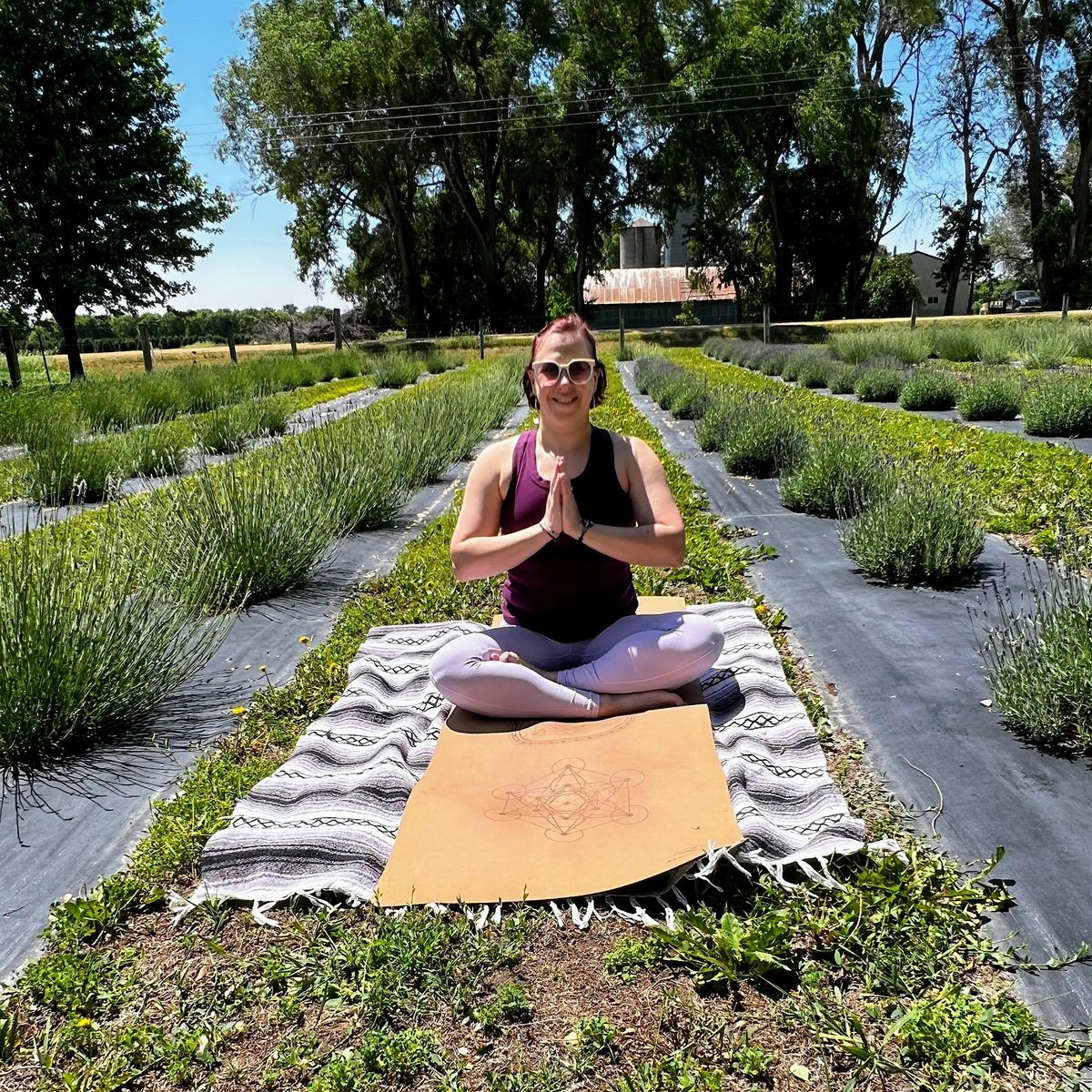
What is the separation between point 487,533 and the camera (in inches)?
118

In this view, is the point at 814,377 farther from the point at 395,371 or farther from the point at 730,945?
the point at 730,945

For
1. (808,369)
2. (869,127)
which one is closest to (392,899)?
(808,369)

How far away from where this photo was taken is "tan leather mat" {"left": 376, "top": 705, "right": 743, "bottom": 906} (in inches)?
85.1

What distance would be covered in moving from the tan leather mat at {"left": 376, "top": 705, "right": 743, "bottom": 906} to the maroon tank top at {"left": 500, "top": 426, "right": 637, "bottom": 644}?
15.7 inches

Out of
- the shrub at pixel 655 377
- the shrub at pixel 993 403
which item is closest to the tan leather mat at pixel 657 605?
Result: the shrub at pixel 993 403

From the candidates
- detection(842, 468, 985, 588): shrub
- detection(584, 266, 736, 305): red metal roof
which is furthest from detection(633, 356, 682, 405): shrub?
detection(584, 266, 736, 305): red metal roof

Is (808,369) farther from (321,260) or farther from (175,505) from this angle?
(321,260)

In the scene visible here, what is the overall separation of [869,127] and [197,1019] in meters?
34.8

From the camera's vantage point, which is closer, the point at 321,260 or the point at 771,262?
the point at 321,260

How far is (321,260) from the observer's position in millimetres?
34031

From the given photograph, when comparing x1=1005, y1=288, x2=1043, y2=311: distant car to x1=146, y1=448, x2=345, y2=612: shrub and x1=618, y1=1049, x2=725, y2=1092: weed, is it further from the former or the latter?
x1=618, y1=1049, x2=725, y2=1092: weed

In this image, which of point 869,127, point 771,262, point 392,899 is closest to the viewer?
point 392,899

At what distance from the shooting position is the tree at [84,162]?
20250 mm

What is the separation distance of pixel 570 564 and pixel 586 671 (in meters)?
0.36
